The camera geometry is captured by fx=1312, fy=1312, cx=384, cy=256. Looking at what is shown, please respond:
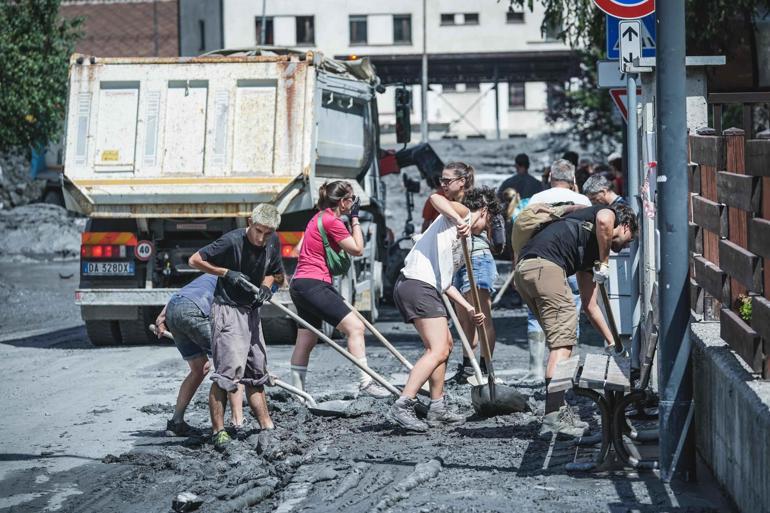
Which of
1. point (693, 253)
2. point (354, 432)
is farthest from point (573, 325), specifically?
point (354, 432)

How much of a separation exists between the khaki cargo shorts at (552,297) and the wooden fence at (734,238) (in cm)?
80

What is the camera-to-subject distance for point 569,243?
27.4ft

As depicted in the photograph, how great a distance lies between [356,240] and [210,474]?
278 centimetres

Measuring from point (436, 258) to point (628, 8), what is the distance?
2.32m

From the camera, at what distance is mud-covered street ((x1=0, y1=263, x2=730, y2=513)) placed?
21.7 ft

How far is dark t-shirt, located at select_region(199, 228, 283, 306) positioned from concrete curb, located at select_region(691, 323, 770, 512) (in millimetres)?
2793

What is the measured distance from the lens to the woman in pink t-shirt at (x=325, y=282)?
948 cm

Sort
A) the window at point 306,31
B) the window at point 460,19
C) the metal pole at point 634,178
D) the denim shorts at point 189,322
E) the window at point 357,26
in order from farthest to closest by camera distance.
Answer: the window at point 357,26 < the window at point 306,31 < the window at point 460,19 < the metal pole at point 634,178 < the denim shorts at point 189,322

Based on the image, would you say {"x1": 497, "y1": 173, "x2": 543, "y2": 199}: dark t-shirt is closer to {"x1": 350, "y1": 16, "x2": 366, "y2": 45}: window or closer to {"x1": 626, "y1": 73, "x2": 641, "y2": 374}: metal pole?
{"x1": 626, "y1": 73, "x2": 641, "y2": 374}: metal pole

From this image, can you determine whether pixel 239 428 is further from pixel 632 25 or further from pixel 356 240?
pixel 632 25

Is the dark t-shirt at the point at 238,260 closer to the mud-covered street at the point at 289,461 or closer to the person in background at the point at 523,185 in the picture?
the mud-covered street at the point at 289,461

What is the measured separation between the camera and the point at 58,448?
333 inches

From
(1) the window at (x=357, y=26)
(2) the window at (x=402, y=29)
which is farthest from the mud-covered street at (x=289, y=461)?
(2) the window at (x=402, y=29)

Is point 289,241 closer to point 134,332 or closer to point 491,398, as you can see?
point 134,332
